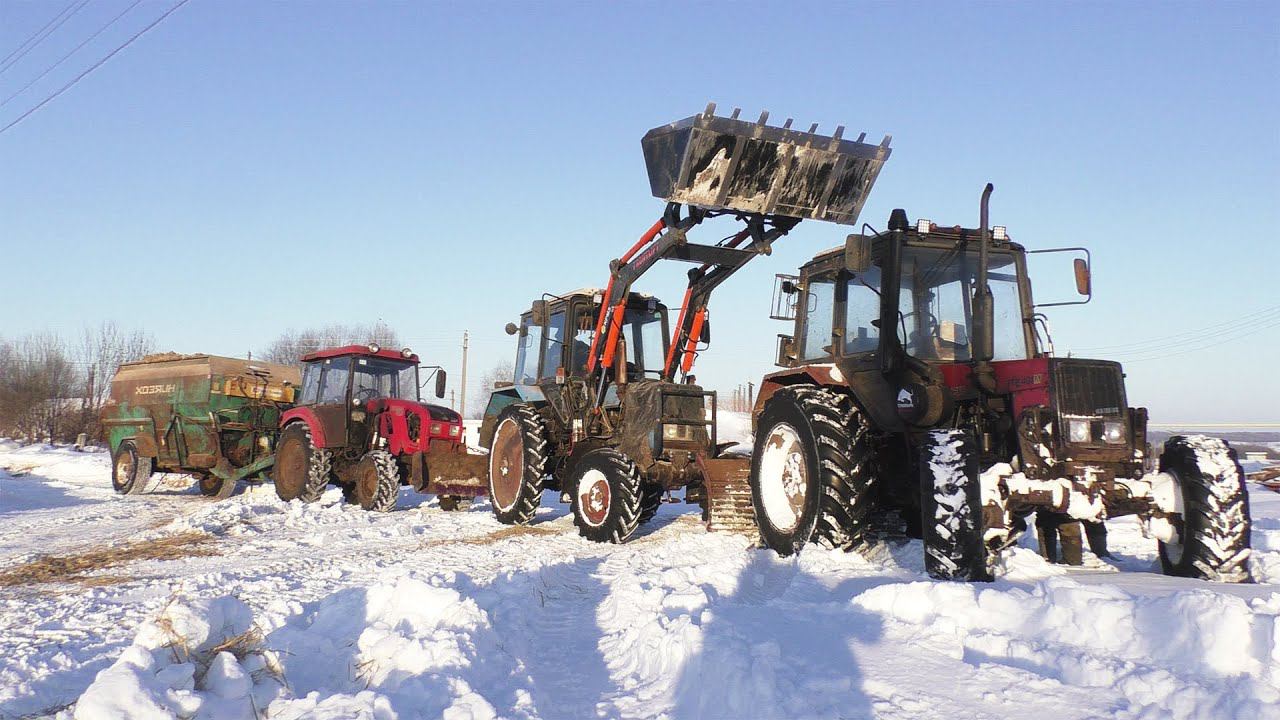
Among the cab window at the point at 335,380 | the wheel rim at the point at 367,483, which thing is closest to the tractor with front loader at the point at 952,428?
the wheel rim at the point at 367,483

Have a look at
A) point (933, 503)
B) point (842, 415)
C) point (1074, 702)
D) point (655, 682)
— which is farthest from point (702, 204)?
point (1074, 702)

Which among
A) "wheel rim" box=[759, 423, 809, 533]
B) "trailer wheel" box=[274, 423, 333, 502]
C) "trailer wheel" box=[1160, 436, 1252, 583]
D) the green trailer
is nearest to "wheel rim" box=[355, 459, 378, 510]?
"trailer wheel" box=[274, 423, 333, 502]

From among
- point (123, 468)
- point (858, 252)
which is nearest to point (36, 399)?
point (123, 468)

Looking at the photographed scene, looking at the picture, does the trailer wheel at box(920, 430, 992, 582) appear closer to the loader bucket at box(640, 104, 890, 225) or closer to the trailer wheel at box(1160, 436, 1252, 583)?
the trailer wheel at box(1160, 436, 1252, 583)

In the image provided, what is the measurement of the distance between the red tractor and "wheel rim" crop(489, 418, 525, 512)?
2.25ft

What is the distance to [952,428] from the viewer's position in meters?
6.00

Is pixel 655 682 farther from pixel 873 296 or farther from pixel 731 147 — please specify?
pixel 731 147

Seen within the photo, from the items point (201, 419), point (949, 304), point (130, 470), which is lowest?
point (130, 470)

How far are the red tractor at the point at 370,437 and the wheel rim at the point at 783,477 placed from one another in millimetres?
5595

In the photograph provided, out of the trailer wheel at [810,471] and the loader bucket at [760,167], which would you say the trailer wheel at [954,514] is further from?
the loader bucket at [760,167]

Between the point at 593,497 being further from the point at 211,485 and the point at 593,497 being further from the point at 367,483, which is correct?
the point at 211,485

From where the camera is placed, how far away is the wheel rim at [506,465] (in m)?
10.4

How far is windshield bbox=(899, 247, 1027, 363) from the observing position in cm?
627

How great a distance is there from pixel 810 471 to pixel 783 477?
0.59 meters
